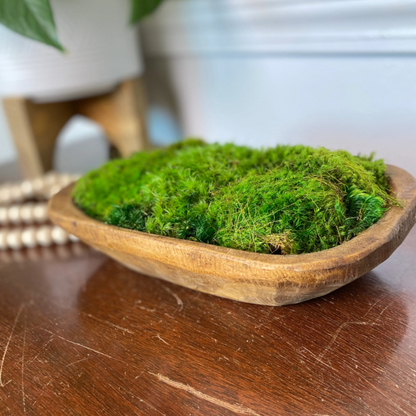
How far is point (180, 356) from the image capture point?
330 millimetres

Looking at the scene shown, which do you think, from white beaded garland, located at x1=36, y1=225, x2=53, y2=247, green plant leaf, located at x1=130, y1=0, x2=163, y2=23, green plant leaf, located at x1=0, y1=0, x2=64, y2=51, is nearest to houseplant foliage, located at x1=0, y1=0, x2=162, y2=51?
green plant leaf, located at x1=0, y1=0, x2=64, y2=51

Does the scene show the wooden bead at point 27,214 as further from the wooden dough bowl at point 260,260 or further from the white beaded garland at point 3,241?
the wooden dough bowl at point 260,260

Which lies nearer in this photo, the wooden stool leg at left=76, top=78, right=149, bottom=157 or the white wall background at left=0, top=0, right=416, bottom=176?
the white wall background at left=0, top=0, right=416, bottom=176

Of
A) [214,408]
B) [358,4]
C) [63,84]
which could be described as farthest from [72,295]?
[358,4]

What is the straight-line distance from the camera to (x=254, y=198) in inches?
13.1

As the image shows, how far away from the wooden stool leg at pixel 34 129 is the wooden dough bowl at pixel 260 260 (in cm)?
42

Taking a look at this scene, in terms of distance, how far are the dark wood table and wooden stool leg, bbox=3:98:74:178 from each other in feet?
1.34

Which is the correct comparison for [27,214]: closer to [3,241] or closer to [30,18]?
[3,241]

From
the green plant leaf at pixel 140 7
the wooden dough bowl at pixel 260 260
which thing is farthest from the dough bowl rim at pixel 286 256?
the green plant leaf at pixel 140 7

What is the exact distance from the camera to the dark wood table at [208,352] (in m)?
0.28

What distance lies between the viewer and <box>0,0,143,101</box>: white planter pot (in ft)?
2.04

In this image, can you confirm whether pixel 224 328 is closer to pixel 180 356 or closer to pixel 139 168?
pixel 180 356

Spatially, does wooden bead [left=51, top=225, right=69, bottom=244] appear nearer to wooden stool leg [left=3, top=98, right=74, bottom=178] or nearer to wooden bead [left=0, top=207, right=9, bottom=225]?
wooden bead [left=0, top=207, right=9, bottom=225]

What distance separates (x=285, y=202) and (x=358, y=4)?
0.39m
